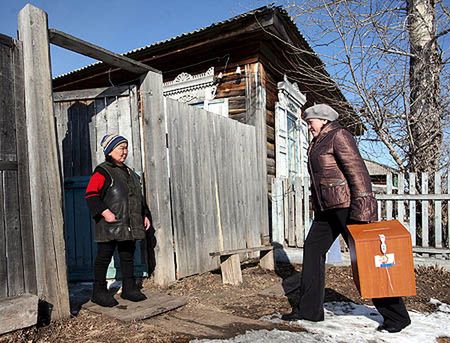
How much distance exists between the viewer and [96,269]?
11.5 ft

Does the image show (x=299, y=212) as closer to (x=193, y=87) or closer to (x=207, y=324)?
(x=193, y=87)

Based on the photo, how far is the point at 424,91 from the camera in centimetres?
637

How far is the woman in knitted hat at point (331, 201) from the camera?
294 cm

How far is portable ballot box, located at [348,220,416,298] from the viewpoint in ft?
9.22

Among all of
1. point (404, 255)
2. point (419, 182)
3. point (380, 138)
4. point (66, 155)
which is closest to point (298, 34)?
point (380, 138)

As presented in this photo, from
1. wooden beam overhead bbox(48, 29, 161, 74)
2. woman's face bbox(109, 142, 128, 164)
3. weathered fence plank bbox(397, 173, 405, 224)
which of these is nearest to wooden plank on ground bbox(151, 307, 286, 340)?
woman's face bbox(109, 142, 128, 164)

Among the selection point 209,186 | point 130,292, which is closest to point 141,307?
point 130,292

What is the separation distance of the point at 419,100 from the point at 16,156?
607 cm

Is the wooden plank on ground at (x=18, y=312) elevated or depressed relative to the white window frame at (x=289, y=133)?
depressed

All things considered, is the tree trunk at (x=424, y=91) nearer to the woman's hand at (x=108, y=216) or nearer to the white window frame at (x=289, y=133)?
the white window frame at (x=289, y=133)

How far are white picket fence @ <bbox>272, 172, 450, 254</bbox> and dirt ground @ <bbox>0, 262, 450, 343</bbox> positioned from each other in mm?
572

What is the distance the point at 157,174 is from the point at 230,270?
141 centimetres

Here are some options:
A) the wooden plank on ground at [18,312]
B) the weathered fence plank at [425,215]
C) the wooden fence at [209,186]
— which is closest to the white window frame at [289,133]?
the wooden fence at [209,186]

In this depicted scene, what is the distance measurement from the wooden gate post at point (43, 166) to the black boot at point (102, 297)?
1.38 ft
